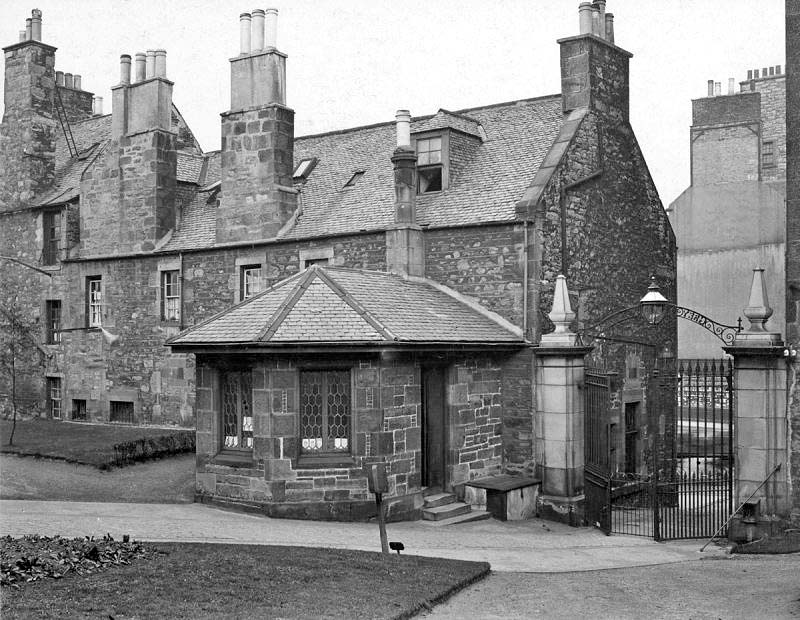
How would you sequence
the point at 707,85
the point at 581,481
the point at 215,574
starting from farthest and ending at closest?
the point at 707,85
the point at 581,481
the point at 215,574

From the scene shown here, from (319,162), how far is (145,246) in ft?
18.5

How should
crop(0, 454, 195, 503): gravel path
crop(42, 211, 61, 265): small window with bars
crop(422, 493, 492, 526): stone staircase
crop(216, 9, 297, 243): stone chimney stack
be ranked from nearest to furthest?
crop(0, 454, 195, 503): gravel path
crop(422, 493, 492, 526): stone staircase
crop(216, 9, 297, 243): stone chimney stack
crop(42, 211, 61, 265): small window with bars

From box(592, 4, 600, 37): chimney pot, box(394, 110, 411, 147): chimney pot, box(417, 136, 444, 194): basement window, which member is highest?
box(592, 4, 600, 37): chimney pot

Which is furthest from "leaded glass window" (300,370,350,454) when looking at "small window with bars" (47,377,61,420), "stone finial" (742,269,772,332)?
"small window with bars" (47,377,61,420)

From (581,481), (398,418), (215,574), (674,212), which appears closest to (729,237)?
(674,212)

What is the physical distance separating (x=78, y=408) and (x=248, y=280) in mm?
7780

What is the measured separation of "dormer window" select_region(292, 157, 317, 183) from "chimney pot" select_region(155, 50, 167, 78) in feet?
15.8

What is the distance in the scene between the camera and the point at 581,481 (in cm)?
1888

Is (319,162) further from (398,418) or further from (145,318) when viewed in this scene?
(398,418)

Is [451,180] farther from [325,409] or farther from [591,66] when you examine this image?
[325,409]

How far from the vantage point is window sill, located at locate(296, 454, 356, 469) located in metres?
16.6

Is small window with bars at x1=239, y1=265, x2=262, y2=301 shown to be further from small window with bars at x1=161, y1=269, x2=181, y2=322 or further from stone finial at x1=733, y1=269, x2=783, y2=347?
stone finial at x1=733, y1=269, x2=783, y2=347

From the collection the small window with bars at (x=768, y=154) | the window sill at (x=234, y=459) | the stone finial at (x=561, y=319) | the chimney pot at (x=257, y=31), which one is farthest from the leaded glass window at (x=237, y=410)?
the small window with bars at (x=768, y=154)

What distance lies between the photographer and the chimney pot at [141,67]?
1067 inches
